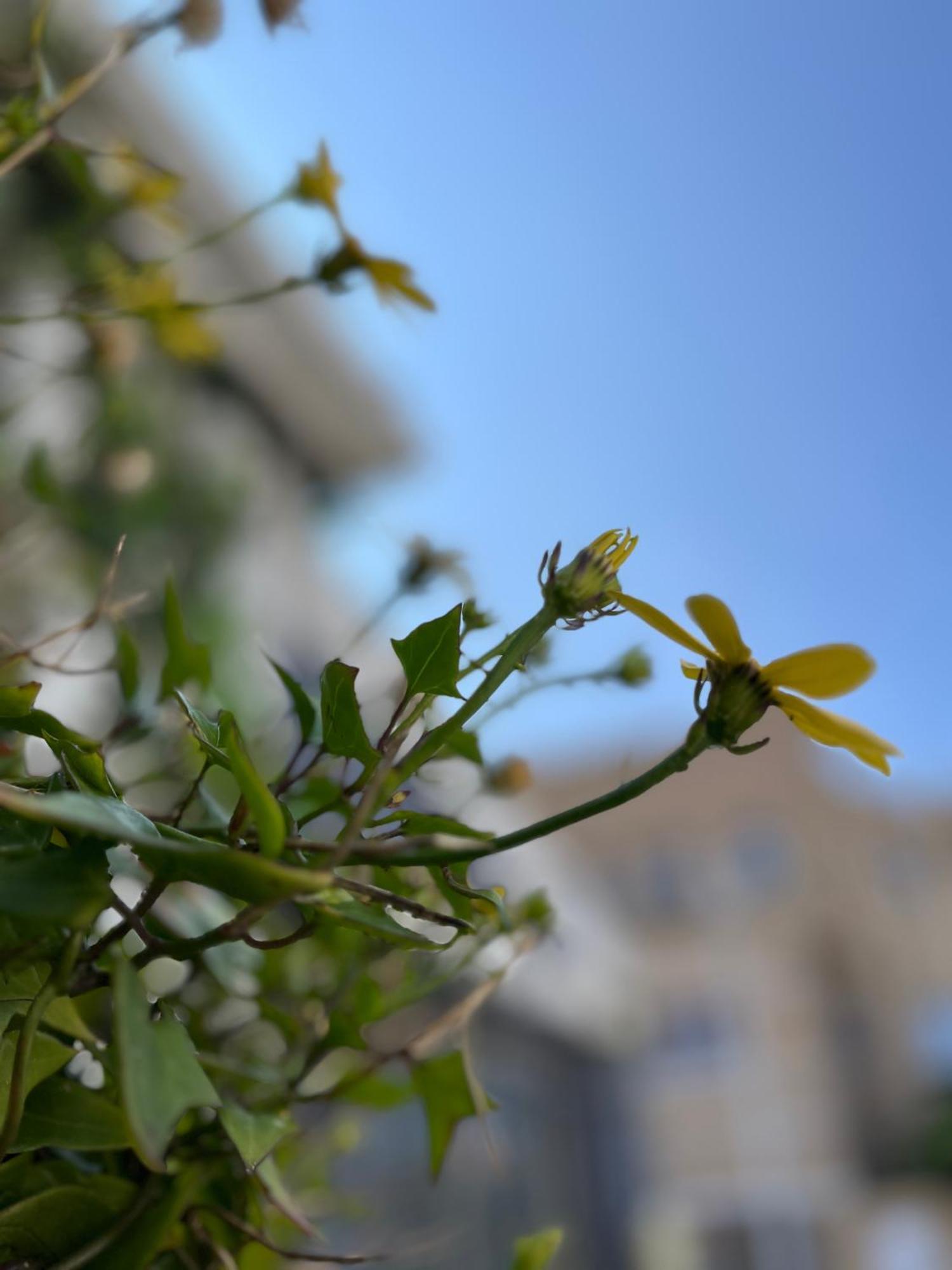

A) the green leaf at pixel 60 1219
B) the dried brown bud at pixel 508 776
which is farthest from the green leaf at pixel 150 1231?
the dried brown bud at pixel 508 776

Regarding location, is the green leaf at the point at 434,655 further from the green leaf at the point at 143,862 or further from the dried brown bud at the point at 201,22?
the dried brown bud at the point at 201,22

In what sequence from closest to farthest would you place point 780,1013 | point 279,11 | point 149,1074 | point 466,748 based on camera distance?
point 149,1074 < point 466,748 < point 279,11 < point 780,1013

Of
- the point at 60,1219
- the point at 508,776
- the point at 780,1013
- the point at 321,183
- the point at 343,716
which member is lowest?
the point at 60,1219

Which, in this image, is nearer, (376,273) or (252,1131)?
(252,1131)

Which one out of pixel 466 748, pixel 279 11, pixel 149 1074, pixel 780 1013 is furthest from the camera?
pixel 780 1013

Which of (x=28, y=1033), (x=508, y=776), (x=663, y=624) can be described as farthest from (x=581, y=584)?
(x=508, y=776)

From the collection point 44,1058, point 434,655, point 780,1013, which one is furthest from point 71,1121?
point 780,1013

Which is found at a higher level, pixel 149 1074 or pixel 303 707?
pixel 303 707

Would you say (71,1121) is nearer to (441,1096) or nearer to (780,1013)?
(441,1096)

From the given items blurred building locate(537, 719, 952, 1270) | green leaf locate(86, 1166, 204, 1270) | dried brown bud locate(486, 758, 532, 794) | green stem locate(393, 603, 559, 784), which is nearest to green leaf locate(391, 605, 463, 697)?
green stem locate(393, 603, 559, 784)
